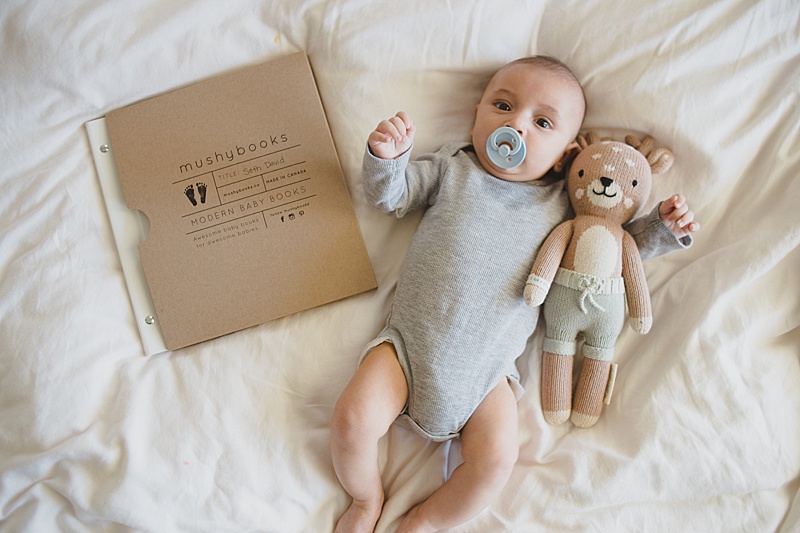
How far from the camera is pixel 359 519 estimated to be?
91 centimetres

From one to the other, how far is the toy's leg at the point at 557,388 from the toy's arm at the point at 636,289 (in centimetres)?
12

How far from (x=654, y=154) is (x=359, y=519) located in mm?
725

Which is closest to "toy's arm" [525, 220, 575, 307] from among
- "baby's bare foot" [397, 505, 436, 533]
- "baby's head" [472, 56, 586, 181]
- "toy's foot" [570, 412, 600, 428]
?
"baby's head" [472, 56, 586, 181]

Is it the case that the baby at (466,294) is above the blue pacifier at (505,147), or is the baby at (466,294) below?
below

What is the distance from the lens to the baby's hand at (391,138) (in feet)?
2.85


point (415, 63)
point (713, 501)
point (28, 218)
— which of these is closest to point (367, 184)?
point (415, 63)

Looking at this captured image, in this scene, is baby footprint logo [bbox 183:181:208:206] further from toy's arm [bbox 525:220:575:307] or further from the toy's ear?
the toy's ear

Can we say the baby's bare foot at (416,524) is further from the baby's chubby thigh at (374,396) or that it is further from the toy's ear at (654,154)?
the toy's ear at (654,154)

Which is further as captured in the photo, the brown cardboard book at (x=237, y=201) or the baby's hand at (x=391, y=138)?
the brown cardboard book at (x=237, y=201)

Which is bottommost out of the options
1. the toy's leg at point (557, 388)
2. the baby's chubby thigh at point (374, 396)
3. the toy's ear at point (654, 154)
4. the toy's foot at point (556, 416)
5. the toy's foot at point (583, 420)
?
the toy's foot at point (583, 420)

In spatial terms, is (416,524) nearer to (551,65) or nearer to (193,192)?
(193,192)

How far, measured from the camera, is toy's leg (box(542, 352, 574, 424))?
3.12ft

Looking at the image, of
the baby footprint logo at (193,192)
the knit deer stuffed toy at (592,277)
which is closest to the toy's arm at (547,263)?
the knit deer stuffed toy at (592,277)

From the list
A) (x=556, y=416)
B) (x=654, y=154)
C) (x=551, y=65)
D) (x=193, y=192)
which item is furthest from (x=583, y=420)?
(x=193, y=192)
